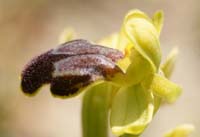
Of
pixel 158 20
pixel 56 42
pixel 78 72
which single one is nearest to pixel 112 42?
pixel 158 20

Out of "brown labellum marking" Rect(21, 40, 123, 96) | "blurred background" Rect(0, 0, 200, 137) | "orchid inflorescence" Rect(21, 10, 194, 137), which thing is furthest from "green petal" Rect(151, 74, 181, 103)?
"blurred background" Rect(0, 0, 200, 137)

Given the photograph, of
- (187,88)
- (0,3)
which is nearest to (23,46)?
(0,3)

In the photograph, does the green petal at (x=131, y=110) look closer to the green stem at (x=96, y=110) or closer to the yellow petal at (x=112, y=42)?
the green stem at (x=96, y=110)

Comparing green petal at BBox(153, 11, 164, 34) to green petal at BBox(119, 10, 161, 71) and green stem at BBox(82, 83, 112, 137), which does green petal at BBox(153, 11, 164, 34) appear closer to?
green petal at BBox(119, 10, 161, 71)

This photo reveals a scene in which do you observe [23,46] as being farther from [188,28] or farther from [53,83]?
[53,83]

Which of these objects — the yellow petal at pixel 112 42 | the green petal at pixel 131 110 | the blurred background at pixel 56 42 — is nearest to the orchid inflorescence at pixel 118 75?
the green petal at pixel 131 110

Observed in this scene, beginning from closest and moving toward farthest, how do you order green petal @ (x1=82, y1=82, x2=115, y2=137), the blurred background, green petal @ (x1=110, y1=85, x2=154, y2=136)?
green petal @ (x1=110, y1=85, x2=154, y2=136), green petal @ (x1=82, y1=82, x2=115, y2=137), the blurred background

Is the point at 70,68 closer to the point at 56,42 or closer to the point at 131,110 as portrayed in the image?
the point at 131,110
